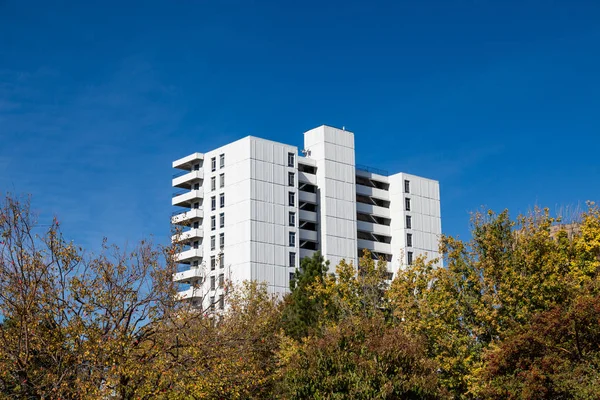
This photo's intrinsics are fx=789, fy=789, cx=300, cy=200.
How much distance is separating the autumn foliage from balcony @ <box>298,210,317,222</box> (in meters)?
49.9

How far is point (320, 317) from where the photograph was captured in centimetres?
4453

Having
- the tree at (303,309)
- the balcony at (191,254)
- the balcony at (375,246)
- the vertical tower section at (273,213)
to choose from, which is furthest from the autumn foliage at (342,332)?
the balcony at (375,246)

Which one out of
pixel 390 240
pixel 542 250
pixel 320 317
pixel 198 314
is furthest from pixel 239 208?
pixel 198 314

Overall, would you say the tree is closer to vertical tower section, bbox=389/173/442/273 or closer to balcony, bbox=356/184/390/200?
balcony, bbox=356/184/390/200

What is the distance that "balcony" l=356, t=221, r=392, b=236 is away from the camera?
104 metres

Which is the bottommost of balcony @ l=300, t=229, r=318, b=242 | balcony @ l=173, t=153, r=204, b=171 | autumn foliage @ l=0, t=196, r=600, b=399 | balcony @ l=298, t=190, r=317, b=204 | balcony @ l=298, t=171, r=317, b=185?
autumn foliage @ l=0, t=196, r=600, b=399

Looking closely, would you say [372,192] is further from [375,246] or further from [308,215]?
[308,215]

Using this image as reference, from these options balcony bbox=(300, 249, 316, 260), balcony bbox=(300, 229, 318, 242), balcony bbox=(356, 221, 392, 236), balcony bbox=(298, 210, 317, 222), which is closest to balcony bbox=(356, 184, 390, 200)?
balcony bbox=(356, 221, 392, 236)

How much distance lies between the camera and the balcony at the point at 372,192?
10619 cm

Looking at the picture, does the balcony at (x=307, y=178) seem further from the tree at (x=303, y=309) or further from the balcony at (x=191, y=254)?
the tree at (x=303, y=309)

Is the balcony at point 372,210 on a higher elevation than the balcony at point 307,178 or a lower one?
lower

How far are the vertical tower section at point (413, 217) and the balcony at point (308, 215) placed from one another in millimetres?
14495

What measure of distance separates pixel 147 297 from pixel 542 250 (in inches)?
788

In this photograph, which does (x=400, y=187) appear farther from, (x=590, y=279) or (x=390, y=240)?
(x=590, y=279)
